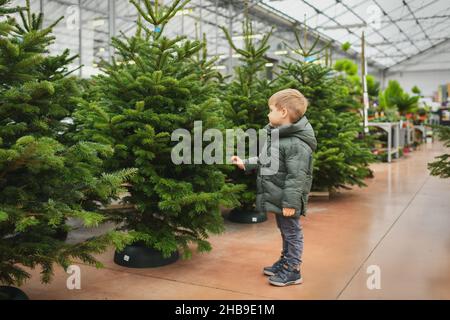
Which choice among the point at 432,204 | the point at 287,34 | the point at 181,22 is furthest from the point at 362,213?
the point at 287,34

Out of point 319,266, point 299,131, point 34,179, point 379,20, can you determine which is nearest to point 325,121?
point 319,266

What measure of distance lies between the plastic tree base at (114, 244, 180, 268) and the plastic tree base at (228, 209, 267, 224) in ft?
5.23

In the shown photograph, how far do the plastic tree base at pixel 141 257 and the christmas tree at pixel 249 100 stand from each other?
1556mm

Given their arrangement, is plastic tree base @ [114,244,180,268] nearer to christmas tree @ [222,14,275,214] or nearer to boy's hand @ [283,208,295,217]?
boy's hand @ [283,208,295,217]

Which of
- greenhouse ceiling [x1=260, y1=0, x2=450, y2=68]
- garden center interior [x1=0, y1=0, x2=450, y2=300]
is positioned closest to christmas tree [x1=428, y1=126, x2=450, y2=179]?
garden center interior [x1=0, y1=0, x2=450, y2=300]

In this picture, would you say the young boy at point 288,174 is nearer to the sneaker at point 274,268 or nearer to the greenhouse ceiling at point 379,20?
the sneaker at point 274,268

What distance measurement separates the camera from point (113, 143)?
3152 mm

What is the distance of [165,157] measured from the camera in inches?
131

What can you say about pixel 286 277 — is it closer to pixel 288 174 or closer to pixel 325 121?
pixel 288 174

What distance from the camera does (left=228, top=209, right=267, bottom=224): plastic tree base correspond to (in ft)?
15.9

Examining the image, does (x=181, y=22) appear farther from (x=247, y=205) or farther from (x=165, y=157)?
(x=165, y=157)

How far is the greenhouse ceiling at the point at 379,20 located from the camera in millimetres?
19812

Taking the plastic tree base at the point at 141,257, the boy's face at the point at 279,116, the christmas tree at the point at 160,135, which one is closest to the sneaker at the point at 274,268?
the christmas tree at the point at 160,135

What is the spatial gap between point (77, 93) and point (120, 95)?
51 cm
